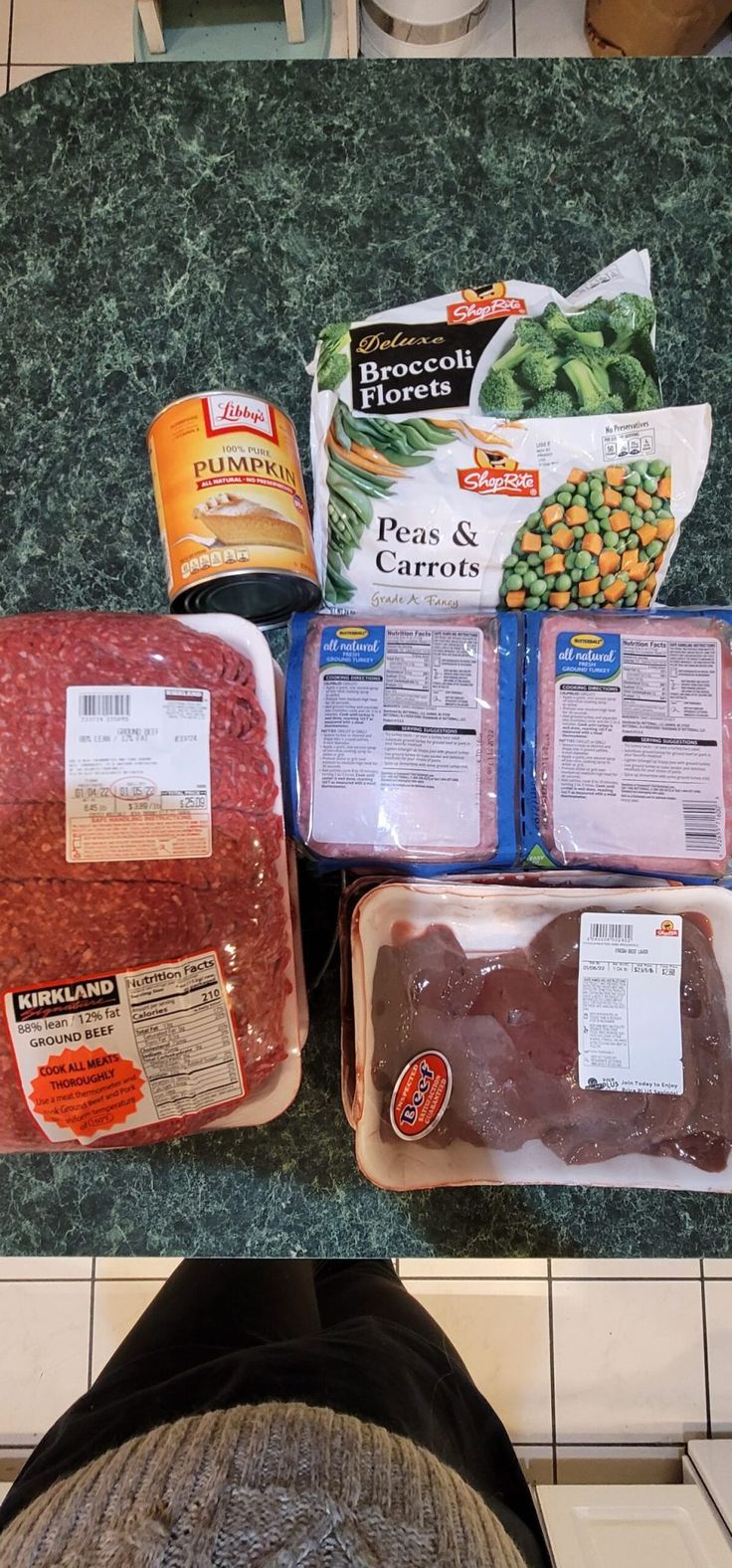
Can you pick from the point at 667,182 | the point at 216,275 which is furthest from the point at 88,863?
the point at 667,182

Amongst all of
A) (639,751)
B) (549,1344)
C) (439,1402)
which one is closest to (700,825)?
(639,751)

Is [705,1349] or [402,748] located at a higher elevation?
[402,748]

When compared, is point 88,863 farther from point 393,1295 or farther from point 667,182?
point 667,182

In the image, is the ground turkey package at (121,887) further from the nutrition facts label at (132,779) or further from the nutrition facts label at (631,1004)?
the nutrition facts label at (631,1004)

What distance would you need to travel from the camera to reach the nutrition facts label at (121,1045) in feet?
2.27

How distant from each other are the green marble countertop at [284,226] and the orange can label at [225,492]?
0.16m

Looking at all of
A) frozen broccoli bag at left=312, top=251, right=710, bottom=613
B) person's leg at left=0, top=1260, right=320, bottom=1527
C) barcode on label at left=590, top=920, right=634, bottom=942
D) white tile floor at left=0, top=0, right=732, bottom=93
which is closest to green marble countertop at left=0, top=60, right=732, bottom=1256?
frozen broccoli bag at left=312, top=251, right=710, bottom=613

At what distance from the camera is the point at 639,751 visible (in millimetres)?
831

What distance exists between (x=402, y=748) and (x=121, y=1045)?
0.33m

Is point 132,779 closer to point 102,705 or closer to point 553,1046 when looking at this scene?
point 102,705

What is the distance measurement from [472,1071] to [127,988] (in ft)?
0.98

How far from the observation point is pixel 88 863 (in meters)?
0.70

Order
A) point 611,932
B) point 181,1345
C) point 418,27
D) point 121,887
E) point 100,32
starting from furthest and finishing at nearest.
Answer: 1. point 100,32
2. point 418,27
3. point 181,1345
4. point 611,932
5. point 121,887

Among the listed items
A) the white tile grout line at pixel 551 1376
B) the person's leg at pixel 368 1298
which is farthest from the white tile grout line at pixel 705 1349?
the person's leg at pixel 368 1298
